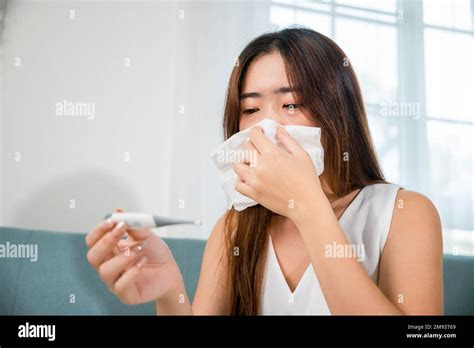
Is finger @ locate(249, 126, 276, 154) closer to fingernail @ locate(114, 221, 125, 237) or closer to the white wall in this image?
fingernail @ locate(114, 221, 125, 237)

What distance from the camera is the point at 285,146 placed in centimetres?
83

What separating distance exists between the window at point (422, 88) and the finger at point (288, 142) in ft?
Result: 3.48

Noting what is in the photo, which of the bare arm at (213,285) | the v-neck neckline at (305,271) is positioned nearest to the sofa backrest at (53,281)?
the bare arm at (213,285)

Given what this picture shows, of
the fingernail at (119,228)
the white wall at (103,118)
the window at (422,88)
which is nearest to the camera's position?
the fingernail at (119,228)

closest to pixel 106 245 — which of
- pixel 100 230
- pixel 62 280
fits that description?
pixel 100 230

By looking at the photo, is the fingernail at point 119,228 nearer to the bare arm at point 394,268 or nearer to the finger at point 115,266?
the finger at point 115,266

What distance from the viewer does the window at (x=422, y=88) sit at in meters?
1.84

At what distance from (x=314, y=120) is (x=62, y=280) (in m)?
0.69

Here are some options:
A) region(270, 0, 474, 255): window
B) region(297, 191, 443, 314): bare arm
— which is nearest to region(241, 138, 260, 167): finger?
region(297, 191, 443, 314): bare arm

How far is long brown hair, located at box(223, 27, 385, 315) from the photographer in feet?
3.12

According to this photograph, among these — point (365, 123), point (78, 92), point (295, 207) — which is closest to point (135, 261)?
point (295, 207)

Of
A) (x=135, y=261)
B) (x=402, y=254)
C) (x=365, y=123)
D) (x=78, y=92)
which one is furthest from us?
(x=78, y=92)

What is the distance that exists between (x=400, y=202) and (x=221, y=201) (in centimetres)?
65
